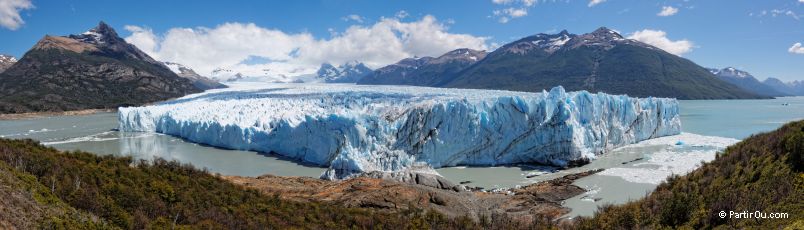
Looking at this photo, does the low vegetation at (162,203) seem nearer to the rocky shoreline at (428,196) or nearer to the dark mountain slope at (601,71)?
the rocky shoreline at (428,196)

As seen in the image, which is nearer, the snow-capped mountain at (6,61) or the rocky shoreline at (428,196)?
the rocky shoreline at (428,196)

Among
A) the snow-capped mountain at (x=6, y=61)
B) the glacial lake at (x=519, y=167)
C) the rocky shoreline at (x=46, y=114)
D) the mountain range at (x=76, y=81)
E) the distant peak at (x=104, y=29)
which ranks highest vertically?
the distant peak at (x=104, y=29)

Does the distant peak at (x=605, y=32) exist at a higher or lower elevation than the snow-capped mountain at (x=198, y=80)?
higher

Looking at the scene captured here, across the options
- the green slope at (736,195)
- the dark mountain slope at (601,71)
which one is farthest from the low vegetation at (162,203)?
the dark mountain slope at (601,71)

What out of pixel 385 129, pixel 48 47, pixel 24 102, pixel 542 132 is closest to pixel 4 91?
pixel 24 102

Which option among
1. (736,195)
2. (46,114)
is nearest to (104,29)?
(46,114)

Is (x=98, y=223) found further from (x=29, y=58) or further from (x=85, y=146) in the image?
(x=29, y=58)

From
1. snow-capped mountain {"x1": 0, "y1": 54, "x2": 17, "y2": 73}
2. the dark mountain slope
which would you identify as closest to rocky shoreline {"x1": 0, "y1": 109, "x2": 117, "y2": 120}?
snow-capped mountain {"x1": 0, "y1": 54, "x2": 17, "y2": 73}
